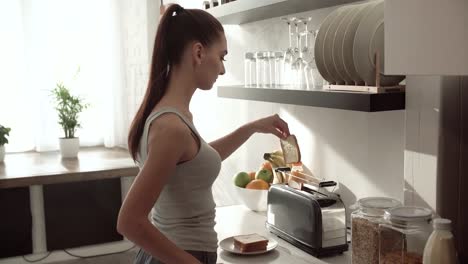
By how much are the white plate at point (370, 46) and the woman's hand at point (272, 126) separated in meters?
0.47

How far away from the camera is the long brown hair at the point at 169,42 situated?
1.43 m

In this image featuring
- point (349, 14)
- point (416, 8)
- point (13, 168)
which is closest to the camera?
point (416, 8)

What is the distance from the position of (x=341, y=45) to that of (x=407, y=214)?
0.56 metres

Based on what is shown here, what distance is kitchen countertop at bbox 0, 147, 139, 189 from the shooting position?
304 centimetres

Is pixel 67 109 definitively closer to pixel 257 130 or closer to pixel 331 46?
pixel 257 130

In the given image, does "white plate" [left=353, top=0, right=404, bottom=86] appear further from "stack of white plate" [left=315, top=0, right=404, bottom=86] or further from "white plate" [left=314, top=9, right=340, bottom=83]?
"white plate" [left=314, top=9, right=340, bottom=83]

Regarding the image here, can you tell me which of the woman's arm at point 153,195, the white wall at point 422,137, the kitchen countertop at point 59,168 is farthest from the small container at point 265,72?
the kitchen countertop at point 59,168

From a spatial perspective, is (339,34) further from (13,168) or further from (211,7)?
(13,168)

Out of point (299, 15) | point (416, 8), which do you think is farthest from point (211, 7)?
point (416, 8)

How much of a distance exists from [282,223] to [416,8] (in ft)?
3.12

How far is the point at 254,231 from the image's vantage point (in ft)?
6.37

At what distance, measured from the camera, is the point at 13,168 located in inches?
128

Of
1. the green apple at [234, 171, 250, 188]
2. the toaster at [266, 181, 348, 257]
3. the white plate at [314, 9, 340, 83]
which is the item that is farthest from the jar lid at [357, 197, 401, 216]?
the green apple at [234, 171, 250, 188]

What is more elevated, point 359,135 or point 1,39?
point 1,39
